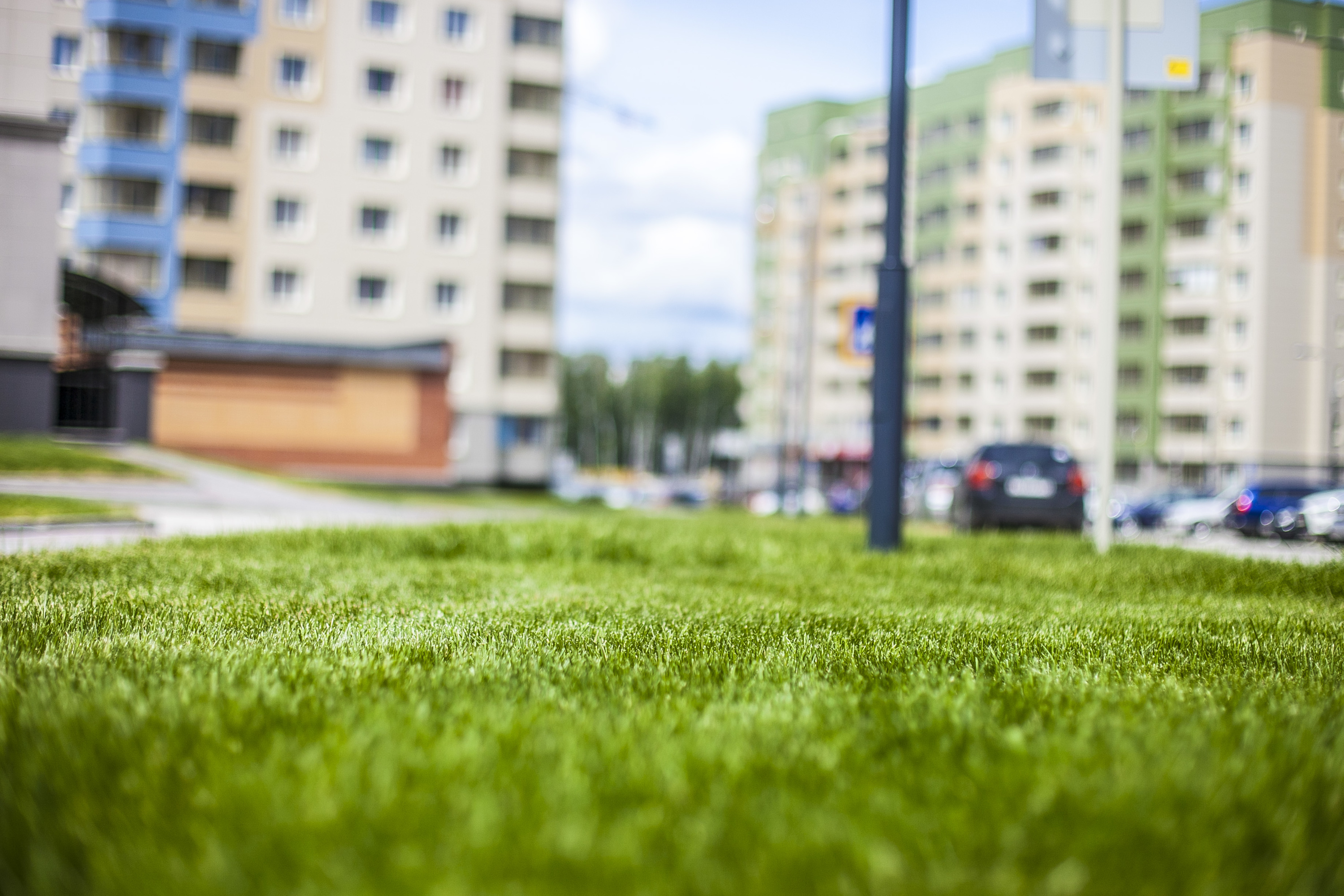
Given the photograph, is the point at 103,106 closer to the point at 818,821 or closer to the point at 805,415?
the point at 805,415

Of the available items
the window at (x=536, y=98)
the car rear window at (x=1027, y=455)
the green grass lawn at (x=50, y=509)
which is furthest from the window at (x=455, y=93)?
the green grass lawn at (x=50, y=509)

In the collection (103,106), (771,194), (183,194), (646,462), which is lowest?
(646,462)

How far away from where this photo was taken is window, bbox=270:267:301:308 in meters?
49.8

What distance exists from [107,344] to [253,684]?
34.4m

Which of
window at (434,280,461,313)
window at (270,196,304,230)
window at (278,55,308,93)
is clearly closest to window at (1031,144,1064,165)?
window at (434,280,461,313)

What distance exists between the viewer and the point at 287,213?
164 ft

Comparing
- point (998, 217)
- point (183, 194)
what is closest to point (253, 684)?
point (183, 194)

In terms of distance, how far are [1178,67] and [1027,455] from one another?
8.12 metres

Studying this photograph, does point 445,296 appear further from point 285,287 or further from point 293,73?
point 293,73

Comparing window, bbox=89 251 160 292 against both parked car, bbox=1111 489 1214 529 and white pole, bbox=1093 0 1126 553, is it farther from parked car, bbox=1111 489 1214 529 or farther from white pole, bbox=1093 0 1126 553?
white pole, bbox=1093 0 1126 553

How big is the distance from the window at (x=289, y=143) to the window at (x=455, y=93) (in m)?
6.28

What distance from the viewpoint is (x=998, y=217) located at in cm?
8338

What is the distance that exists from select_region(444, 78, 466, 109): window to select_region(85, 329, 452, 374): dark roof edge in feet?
59.3

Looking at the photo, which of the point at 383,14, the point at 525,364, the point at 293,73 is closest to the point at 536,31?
the point at 383,14
